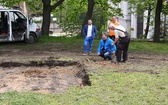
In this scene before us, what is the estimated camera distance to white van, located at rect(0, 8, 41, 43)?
53.7 ft

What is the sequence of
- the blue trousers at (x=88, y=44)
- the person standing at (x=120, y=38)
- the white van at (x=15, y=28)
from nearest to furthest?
the person standing at (x=120, y=38), the blue trousers at (x=88, y=44), the white van at (x=15, y=28)

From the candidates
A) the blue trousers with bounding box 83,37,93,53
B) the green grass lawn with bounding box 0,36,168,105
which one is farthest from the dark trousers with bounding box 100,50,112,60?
the green grass lawn with bounding box 0,36,168,105

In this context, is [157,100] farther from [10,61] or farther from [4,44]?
[4,44]

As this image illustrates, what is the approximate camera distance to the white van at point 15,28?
16359mm

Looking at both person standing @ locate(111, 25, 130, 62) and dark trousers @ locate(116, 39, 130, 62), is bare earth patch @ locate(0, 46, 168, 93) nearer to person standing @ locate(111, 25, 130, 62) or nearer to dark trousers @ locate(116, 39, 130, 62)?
dark trousers @ locate(116, 39, 130, 62)

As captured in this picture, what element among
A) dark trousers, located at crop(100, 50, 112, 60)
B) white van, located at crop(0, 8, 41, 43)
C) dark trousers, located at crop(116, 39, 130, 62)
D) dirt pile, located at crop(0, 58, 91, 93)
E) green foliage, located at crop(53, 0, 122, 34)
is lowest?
dirt pile, located at crop(0, 58, 91, 93)

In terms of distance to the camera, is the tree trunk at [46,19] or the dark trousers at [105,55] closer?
the dark trousers at [105,55]

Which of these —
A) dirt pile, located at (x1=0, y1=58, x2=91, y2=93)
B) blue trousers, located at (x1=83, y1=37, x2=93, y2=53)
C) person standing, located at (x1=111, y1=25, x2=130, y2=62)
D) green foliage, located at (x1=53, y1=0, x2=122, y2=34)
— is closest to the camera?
dirt pile, located at (x1=0, y1=58, x2=91, y2=93)

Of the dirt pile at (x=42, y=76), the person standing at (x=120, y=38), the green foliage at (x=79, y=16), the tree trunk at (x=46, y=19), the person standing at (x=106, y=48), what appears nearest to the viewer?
the dirt pile at (x=42, y=76)

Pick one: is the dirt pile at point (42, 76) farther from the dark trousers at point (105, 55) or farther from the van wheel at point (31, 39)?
the van wheel at point (31, 39)

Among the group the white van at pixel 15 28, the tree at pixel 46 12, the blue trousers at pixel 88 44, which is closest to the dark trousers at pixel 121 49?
the blue trousers at pixel 88 44

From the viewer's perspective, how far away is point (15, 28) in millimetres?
16672

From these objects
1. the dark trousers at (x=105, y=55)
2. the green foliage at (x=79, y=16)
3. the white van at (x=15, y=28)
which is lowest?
the dark trousers at (x=105, y=55)

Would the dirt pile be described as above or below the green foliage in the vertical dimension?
below
